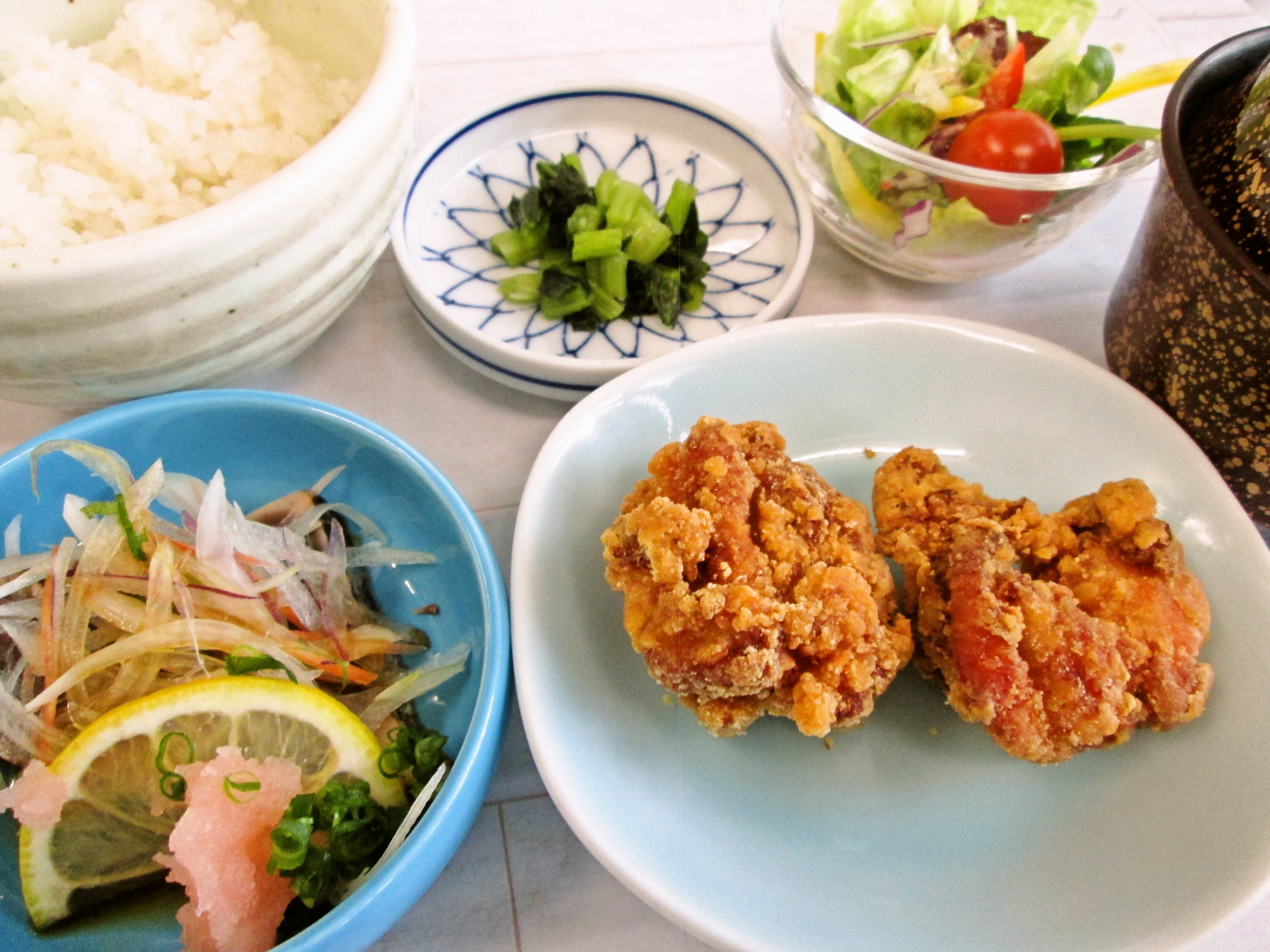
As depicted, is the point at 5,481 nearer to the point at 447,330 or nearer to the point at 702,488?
the point at 447,330

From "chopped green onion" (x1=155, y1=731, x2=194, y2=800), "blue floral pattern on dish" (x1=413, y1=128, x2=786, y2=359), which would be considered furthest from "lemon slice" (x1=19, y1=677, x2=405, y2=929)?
"blue floral pattern on dish" (x1=413, y1=128, x2=786, y2=359)

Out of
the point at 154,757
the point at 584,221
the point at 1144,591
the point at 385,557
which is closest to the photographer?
the point at 154,757

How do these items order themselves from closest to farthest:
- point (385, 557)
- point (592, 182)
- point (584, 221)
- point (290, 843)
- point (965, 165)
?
point (290, 843) < point (385, 557) < point (965, 165) < point (584, 221) < point (592, 182)

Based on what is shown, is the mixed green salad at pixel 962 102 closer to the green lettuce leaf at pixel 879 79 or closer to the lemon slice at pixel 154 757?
the green lettuce leaf at pixel 879 79

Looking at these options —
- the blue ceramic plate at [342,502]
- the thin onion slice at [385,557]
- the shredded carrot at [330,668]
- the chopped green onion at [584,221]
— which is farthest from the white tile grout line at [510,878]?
the chopped green onion at [584,221]

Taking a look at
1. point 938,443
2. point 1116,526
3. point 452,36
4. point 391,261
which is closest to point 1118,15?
point 938,443

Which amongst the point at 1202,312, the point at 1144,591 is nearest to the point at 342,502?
the point at 1144,591

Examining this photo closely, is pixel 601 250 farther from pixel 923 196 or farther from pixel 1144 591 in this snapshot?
pixel 1144 591

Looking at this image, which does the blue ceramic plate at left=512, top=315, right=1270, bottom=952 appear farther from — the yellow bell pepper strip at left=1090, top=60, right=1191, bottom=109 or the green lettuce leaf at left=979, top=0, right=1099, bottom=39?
the green lettuce leaf at left=979, top=0, right=1099, bottom=39
